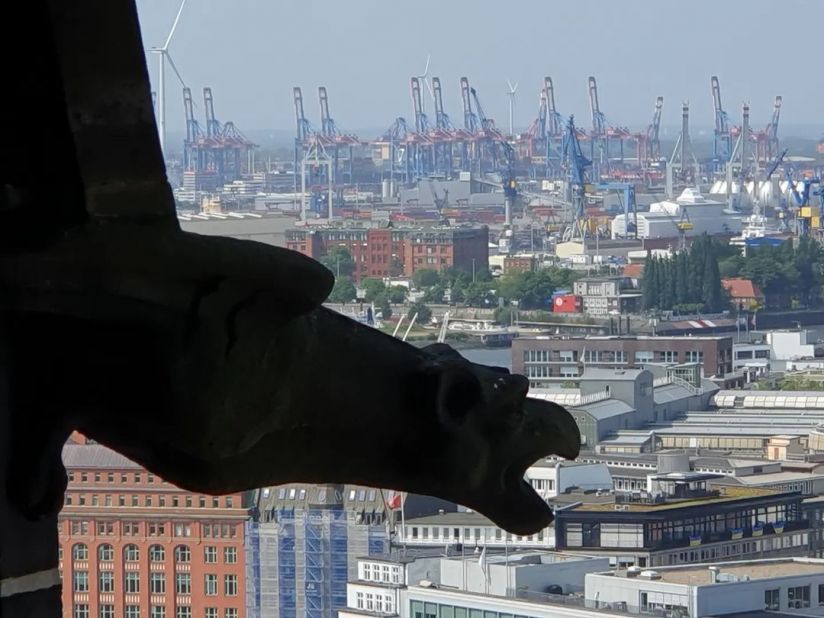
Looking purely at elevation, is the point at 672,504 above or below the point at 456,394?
below

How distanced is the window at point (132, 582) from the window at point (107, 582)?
96mm

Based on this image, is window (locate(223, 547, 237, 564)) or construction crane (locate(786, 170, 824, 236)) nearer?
window (locate(223, 547, 237, 564))

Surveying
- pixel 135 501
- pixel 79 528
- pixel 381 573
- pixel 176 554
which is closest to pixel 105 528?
pixel 79 528

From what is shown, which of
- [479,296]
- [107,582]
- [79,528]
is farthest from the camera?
[479,296]

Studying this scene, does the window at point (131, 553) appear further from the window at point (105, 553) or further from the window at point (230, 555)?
the window at point (230, 555)

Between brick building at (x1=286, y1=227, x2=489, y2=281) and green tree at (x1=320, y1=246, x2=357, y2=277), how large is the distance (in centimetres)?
15

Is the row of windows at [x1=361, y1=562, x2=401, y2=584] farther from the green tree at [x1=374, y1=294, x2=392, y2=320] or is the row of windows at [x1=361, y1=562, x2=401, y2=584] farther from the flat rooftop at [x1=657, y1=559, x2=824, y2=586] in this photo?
the green tree at [x1=374, y1=294, x2=392, y2=320]

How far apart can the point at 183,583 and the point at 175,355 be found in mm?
18792

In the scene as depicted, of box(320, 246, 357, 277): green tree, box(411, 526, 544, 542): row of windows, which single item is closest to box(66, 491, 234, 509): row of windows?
box(411, 526, 544, 542): row of windows

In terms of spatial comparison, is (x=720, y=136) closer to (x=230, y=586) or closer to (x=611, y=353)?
(x=611, y=353)

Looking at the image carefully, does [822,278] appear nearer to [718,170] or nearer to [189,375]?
[718,170]

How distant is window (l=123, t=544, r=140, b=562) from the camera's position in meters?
19.6

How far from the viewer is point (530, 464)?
30.9 inches

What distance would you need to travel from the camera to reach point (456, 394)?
0.78 meters
